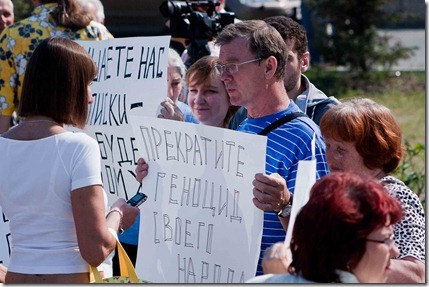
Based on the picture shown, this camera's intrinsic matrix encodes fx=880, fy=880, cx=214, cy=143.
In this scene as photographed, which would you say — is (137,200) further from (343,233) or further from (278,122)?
(343,233)

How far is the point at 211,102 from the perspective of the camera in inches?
181

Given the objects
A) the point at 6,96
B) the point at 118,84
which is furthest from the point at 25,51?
the point at 118,84

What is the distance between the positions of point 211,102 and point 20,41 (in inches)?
63.7

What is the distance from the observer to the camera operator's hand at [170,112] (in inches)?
175

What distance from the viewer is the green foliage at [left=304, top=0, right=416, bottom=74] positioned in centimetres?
1507

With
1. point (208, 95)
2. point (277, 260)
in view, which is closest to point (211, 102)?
point (208, 95)

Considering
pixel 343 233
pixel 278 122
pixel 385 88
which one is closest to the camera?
pixel 343 233

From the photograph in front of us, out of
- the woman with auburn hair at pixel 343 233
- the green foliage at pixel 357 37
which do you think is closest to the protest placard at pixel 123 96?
the woman with auburn hair at pixel 343 233

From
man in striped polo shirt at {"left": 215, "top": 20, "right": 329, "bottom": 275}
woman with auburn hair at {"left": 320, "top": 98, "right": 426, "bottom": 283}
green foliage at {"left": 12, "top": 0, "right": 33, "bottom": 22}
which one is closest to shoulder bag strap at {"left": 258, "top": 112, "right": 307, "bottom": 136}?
man in striped polo shirt at {"left": 215, "top": 20, "right": 329, "bottom": 275}

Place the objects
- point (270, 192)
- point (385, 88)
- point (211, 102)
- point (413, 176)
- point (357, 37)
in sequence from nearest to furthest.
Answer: point (270, 192), point (211, 102), point (413, 176), point (385, 88), point (357, 37)

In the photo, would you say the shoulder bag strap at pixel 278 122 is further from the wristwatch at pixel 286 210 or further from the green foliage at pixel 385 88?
the green foliage at pixel 385 88

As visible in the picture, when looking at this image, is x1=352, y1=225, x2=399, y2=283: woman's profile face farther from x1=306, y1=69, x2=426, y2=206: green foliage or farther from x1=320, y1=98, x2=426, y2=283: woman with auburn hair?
x1=306, y1=69, x2=426, y2=206: green foliage

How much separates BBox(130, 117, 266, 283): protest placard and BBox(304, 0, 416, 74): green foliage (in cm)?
1160

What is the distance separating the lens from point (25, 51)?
5570 mm
